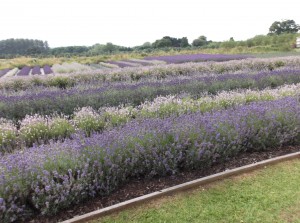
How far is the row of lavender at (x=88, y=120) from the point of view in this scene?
5477 mm

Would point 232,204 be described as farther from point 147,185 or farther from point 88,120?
point 88,120

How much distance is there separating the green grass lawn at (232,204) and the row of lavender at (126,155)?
1.53 ft

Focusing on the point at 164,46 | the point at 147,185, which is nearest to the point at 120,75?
the point at 147,185

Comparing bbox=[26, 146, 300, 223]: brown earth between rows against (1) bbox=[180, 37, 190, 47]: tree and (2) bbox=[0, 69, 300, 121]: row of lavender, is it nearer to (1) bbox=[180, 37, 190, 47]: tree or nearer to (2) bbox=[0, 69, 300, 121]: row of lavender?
(2) bbox=[0, 69, 300, 121]: row of lavender

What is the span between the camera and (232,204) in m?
3.47

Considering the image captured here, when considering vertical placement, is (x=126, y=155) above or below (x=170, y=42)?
below

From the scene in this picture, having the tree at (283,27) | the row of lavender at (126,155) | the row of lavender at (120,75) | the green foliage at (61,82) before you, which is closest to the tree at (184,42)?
the tree at (283,27)

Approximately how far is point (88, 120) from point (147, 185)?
255 centimetres

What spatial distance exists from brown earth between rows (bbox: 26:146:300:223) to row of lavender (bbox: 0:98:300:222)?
0.09 metres

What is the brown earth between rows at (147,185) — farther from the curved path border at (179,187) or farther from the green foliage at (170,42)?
the green foliage at (170,42)

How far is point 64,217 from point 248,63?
622 inches

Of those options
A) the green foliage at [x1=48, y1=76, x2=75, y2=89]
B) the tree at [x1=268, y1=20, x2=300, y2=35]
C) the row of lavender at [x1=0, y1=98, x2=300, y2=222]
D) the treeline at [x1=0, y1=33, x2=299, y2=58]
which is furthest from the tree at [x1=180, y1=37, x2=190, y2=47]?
the row of lavender at [x1=0, y1=98, x2=300, y2=222]

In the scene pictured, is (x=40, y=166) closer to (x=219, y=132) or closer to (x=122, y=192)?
(x=122, y=192)

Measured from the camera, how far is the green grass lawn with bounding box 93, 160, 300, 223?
10.6ft
